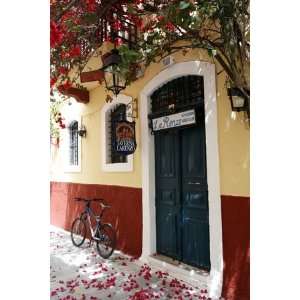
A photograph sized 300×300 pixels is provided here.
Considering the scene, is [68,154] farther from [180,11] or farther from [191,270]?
[180,11]

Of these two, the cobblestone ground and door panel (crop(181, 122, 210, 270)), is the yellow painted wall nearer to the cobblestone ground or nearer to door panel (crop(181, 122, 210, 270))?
door panel (crop(181, 122, 210, 270))

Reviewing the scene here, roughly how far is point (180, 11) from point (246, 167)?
228cm

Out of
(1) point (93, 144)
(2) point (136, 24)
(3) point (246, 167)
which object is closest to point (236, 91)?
(3) point (246, 167)

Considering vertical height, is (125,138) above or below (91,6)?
below

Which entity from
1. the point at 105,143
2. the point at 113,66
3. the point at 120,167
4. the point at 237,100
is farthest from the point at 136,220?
the point at 237,100

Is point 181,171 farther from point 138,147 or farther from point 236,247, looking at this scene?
point 236,247

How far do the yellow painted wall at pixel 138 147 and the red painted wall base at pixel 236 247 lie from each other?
0.19 m

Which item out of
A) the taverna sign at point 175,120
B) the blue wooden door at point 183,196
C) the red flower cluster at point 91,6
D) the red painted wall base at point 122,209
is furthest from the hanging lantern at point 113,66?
the red painted wall base at point 122,209

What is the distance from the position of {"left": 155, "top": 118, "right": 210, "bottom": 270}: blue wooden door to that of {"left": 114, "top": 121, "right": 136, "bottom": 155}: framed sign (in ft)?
1.60

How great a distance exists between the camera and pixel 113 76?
5.97 m

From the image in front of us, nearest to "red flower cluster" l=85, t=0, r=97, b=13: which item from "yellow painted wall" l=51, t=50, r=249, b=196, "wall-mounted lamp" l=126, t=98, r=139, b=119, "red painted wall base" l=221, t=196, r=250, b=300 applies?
"yellow painted wall" l=51, t=50, r=249, b=196

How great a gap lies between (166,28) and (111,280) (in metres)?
4.18

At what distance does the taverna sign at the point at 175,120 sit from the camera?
5.51 metres

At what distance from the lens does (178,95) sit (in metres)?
5.92
